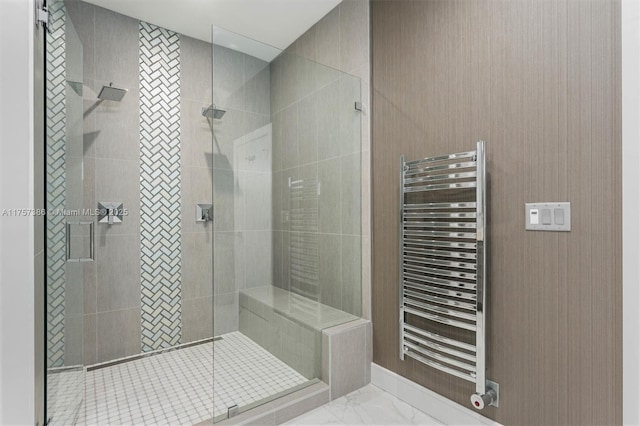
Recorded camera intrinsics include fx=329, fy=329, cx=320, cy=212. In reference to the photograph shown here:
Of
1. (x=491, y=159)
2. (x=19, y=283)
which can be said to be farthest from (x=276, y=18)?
(x=19, y=283)

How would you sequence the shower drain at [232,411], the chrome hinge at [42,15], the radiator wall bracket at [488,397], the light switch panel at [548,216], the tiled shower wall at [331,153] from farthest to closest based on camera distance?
the tiled shower wall at [331,153]
the shower drain at [232,411]
the radiator wall bracket at [488,397]
the light switch panel at [548,216]
the chrome hinge at [42,15]

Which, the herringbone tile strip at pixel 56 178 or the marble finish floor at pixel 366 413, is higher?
the herringbone tile strip at pixel 56 178

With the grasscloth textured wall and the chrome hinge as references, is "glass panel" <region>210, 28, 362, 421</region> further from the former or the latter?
the chrome hinge

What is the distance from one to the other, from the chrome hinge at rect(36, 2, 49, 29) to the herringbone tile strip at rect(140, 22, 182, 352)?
1220 millimetres

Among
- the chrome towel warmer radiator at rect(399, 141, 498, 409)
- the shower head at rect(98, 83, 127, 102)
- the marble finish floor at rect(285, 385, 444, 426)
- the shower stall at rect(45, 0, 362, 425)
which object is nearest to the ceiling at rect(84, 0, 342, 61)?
the shower stall at rect(45, 0, 362, 425)

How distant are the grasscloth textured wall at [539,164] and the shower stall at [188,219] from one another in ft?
1.92

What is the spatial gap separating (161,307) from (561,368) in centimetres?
243

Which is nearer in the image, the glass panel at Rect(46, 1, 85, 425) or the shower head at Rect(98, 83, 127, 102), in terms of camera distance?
the glass panel at Rect(46, 1, 85, 425)

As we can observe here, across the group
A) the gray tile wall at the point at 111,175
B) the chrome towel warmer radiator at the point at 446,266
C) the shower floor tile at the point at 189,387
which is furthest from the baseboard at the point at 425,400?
the gray tile wall at the point at 111,175

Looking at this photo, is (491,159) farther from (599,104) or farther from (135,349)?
(135,349)

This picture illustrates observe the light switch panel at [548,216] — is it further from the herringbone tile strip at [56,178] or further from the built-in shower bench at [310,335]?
the herringbone tile strip at [56,178]

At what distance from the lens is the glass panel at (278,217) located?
5.07 ft

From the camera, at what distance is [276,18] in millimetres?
2340

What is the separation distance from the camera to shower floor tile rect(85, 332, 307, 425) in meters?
1.56
